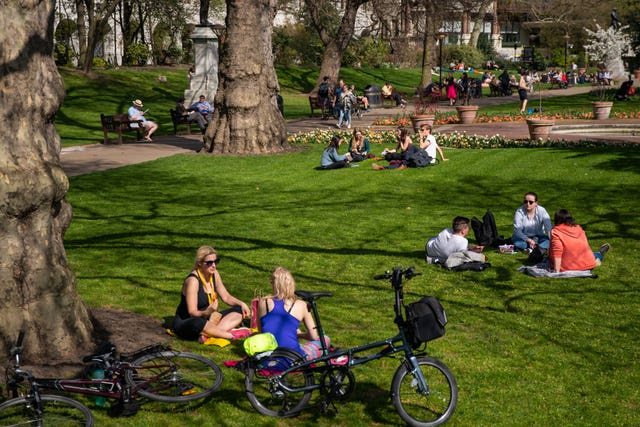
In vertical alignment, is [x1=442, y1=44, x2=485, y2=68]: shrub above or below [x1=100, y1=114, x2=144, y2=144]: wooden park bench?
above

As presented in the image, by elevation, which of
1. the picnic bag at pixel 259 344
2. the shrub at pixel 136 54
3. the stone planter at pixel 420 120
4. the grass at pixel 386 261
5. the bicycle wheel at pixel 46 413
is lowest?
the grass at pixel 386 261

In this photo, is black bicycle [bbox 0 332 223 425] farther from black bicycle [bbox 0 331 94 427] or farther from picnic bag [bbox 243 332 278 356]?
picnic bag [bbox 243 332 278 356]

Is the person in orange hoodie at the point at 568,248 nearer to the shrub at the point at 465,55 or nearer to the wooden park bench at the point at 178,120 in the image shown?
the wooden park bench at the point at 178,120

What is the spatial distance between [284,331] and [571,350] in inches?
120

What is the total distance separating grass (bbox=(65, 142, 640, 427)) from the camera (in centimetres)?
760

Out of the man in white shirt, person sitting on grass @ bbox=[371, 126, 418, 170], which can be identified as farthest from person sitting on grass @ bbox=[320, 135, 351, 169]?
the man in white shirt

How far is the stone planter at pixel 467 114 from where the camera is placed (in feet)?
105

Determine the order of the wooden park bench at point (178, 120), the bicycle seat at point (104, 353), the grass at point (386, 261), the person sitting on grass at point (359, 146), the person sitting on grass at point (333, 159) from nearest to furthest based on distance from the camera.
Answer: the bicycle seat at point (104, 353) → the grass at point (386, 261) → the person sitting on grass at point (333, 159) → the person sitting on grass at point (359, 146) → the wooden park bench at point (178, 120)

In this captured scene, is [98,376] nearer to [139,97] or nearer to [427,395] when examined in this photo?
[427,395]

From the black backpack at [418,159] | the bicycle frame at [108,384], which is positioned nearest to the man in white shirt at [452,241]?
the bicycle frame at [108,384]

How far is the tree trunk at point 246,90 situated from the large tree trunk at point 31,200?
15558 millimetres

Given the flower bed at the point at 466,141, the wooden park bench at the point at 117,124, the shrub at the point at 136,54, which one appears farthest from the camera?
the shrub at the point at 136,54

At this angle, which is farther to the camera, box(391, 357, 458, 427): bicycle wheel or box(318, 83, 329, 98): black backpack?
box(318, 83, 329, 98): black backpack

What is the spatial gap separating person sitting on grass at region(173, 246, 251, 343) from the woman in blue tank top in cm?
111
